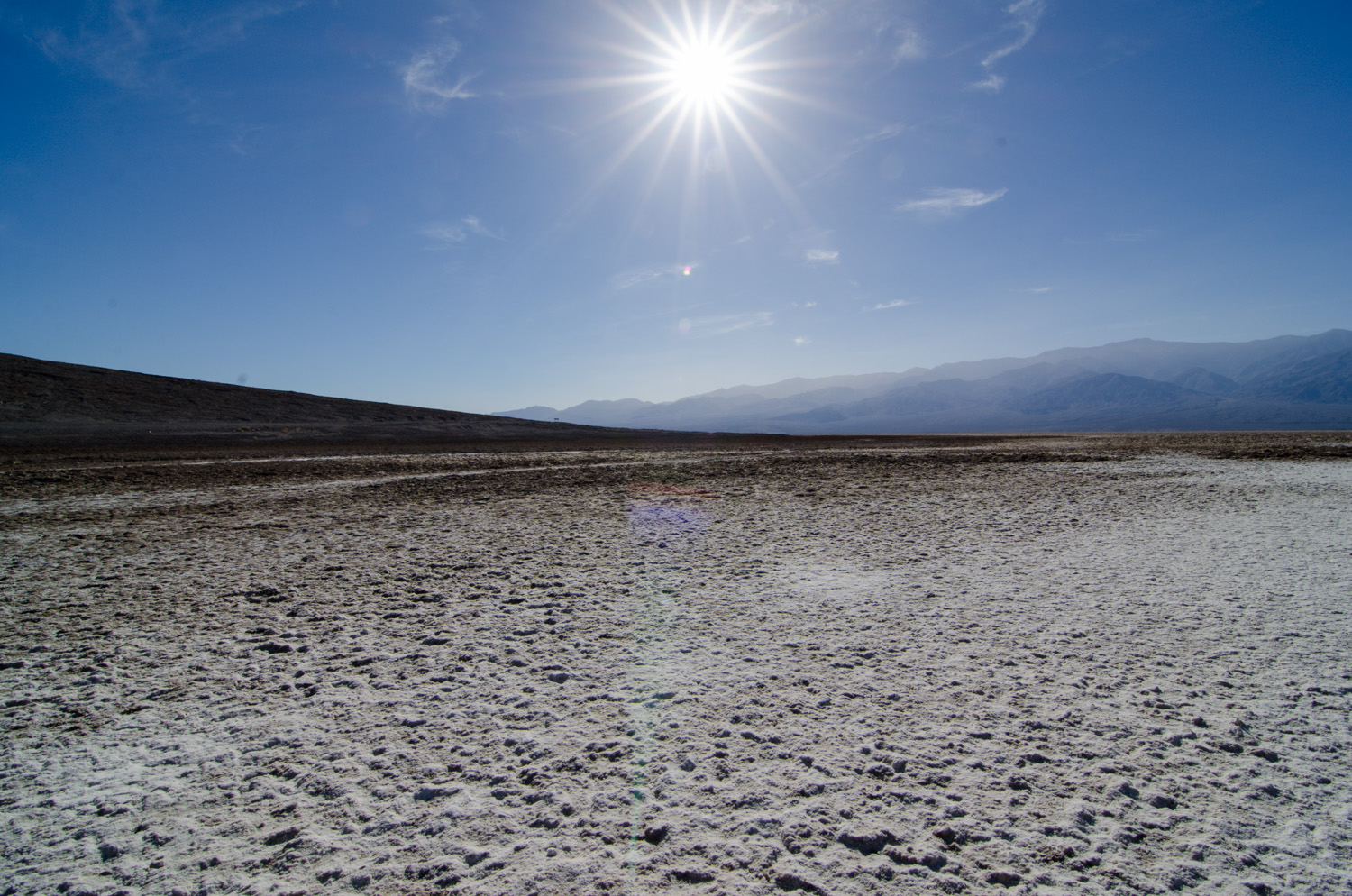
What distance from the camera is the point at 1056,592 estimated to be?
5.45 m

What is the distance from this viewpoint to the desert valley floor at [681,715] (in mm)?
2273

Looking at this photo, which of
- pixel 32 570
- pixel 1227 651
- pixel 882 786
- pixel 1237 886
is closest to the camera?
pixel 1237 886

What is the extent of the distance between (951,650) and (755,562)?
286 centimetres

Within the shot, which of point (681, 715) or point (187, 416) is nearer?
point (681, 715)

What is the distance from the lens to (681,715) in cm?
335

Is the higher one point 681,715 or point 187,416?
point 187,416

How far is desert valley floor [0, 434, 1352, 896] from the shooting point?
2273 millimetres

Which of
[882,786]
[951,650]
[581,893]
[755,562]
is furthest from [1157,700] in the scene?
[755,562]

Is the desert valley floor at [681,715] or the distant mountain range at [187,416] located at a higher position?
the distant mountain range at [187,416]

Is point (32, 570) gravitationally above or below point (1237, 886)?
above

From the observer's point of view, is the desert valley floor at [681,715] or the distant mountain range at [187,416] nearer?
the desert valley floor at [681,715]

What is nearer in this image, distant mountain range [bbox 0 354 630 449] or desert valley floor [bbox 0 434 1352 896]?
desert valley floor [bbox 0 434 1352 896]

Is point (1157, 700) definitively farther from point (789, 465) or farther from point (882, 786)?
point (789, 465)

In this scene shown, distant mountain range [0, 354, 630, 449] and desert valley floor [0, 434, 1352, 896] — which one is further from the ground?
distant mountain range [0, 354, 630, 449]
